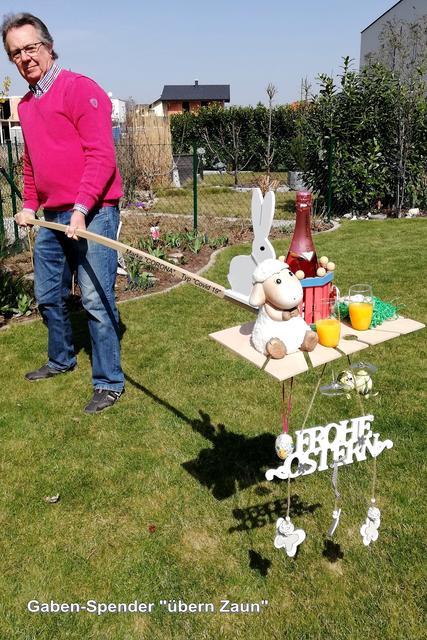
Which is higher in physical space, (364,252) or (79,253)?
(79,253)

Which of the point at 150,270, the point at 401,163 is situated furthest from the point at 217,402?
the point at 401,163

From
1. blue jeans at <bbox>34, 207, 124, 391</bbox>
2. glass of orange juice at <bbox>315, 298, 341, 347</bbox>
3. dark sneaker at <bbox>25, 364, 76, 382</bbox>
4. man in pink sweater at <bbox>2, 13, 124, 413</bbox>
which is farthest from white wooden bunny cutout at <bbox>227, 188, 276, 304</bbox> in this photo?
dark sneaker at <bbox>25, 364, 76, 382</bbox>

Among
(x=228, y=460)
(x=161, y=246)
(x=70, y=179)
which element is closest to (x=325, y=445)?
(x=228, y=460)

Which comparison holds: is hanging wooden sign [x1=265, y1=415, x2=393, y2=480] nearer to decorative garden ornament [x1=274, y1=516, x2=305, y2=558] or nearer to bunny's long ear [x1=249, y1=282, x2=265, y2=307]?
decorative garden ornament [x1=274, y1=516, x2=305, y2=558]

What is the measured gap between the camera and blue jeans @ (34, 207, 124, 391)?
11.6 ft

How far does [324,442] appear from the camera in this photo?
2041mm

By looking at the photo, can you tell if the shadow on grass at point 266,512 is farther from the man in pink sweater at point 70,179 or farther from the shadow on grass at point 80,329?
the shadow on grass at point 80,329

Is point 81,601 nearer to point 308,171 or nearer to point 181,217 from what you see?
point 181,217

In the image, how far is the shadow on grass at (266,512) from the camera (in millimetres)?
2742

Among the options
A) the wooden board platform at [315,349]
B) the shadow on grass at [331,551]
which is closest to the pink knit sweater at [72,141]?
the wooden board platform at [315,349]

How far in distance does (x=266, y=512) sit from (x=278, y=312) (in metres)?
1.29

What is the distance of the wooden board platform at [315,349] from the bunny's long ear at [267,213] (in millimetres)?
409

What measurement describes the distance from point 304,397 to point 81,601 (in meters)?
2.07

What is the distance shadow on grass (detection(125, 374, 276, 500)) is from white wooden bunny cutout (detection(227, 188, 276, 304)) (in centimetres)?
124
